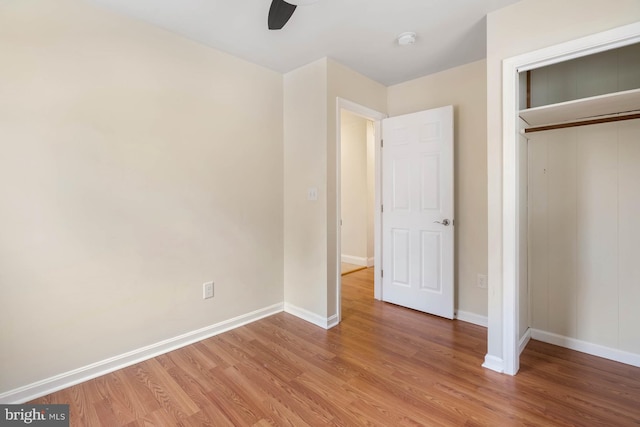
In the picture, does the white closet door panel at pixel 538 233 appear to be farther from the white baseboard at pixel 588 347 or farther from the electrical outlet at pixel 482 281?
the electrical outlet at pixel 482 281

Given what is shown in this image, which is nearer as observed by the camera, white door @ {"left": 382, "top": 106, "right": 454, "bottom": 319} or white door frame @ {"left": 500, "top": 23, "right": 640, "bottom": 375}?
white door frame @ {"left": 500, "top": 23, "right": 640, "bottom": 375}

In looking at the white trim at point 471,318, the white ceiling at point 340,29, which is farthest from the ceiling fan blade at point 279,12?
the white trim at point 471,318

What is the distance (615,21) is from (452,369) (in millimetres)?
2299

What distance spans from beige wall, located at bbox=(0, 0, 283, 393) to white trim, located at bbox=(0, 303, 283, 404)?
4cm

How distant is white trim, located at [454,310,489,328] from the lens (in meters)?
→ 2.81

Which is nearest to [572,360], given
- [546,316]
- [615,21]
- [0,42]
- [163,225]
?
[546,316]

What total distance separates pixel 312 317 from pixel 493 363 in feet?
4.96

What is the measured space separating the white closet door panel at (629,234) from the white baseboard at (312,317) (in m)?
2.15

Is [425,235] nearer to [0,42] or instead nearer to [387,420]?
[387,420]

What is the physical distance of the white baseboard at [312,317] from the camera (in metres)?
2.80

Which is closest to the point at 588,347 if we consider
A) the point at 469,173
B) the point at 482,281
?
the point at 482,281

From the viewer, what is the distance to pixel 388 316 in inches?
120

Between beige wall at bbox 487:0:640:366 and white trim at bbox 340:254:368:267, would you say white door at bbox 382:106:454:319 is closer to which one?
beige wall at bbox 487:0:640:366

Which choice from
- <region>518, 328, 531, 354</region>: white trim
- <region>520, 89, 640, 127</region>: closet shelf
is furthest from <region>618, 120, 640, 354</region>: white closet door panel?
<region>518, 328, 531, 354</region>: white trim
